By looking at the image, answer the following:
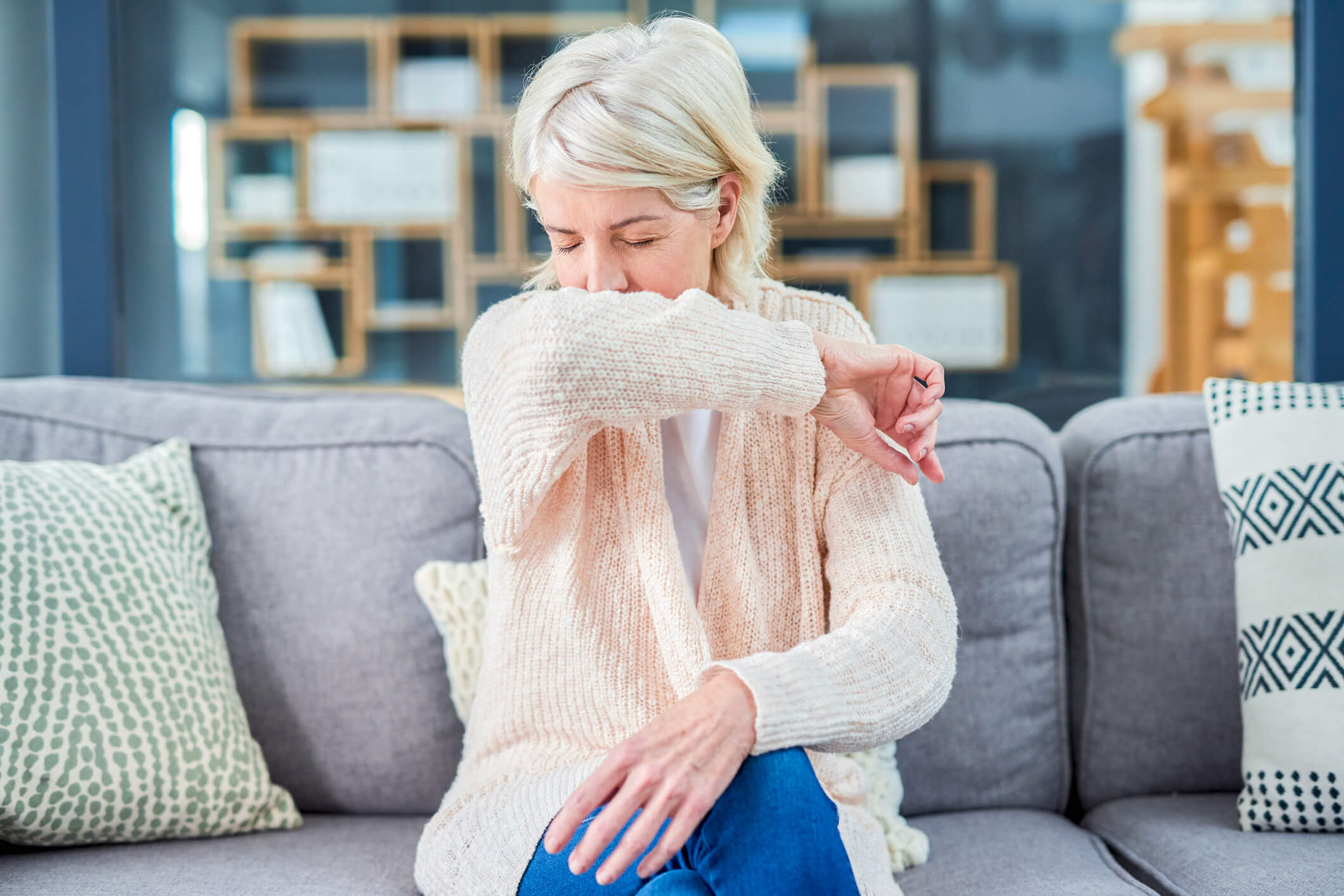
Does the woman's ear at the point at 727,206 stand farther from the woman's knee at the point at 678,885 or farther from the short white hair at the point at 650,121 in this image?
the woman's knee at the point at 678,885

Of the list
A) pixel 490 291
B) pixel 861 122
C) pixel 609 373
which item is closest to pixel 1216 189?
pixel 861 122

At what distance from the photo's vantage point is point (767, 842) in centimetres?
80

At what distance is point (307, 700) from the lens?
1336mm

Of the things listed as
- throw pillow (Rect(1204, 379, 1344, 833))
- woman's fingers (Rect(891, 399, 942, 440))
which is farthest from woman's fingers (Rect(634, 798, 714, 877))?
throw pillow (Rect(1204, 379, 1344, 833))

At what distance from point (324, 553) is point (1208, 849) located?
105cm

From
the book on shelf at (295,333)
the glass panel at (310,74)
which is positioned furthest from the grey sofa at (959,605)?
the glass panel at (310,74)

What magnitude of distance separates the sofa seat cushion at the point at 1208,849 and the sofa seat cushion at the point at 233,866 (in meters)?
0.77

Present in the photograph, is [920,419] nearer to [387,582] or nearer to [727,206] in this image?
[727,206]

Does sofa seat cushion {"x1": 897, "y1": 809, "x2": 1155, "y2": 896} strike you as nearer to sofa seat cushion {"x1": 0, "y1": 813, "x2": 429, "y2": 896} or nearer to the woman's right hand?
the woman's right hand

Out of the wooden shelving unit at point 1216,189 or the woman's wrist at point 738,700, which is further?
the wooden shelving unit at point 1216,189

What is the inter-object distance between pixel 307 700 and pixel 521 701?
0.40 m

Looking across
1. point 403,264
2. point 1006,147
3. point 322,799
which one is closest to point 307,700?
point 322,799

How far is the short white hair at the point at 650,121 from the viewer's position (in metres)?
1.00

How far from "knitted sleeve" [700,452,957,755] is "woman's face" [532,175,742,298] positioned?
264mm
